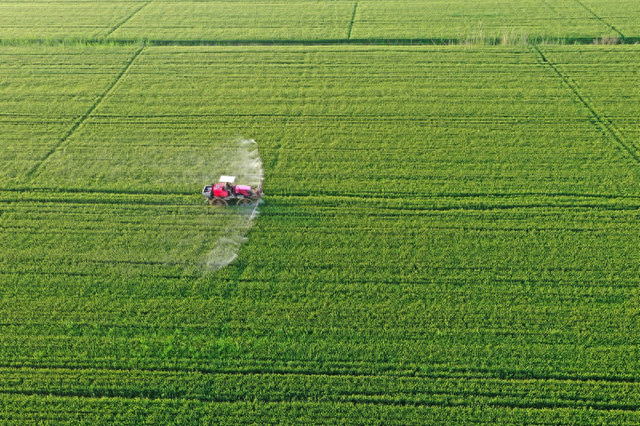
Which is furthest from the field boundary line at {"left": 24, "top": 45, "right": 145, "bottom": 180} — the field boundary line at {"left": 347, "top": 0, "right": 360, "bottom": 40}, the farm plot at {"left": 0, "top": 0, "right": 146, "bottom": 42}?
the field boundary line at {"left": 347, "top": 0, "right": 360, "bottom": 40}

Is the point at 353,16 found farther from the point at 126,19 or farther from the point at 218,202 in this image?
the point at 218,202

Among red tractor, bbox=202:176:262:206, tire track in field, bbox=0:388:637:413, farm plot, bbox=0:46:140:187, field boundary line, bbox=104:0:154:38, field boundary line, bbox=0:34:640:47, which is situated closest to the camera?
tire track in field, bbox=0:388:637:413

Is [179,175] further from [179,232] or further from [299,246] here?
[299,246]

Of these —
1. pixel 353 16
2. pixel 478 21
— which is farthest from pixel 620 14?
pixel 353 16

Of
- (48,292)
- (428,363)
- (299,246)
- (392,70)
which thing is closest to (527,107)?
(392,70)

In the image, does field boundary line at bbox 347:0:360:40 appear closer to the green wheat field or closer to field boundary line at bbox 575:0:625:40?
the green wheat field

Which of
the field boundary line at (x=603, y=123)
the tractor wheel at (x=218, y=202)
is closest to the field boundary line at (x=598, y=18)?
the field boundary line at (x=603, y=123)
